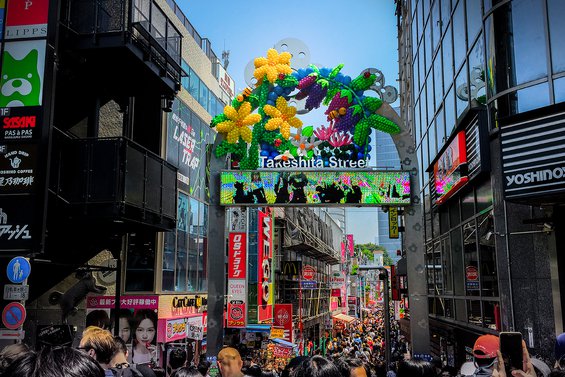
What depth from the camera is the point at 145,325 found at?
64.5ft

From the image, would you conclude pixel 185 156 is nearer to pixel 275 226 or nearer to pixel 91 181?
pixel 91 181

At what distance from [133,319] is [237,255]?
9404mm

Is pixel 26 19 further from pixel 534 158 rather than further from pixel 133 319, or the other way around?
pixel 534 158

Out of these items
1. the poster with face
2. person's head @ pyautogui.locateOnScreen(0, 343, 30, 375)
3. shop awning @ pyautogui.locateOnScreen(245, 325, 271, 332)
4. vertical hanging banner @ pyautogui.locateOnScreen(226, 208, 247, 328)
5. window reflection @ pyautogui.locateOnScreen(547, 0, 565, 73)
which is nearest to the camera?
person's head @ pyautogui.locateOnScreen(0, 343, 30, 375)

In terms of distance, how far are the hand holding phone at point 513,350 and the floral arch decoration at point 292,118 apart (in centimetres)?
1029

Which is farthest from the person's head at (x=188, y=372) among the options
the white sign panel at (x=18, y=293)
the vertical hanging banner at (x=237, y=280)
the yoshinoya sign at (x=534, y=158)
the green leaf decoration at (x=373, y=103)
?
the vertical hanging banner at (x=237, y=280)

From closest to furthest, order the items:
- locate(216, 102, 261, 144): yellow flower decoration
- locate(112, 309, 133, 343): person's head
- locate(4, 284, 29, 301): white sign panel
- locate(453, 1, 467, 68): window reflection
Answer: locate(4, 284, 29, 301): white sign panel → locate(216, 102, 261, 144): yellow flower decoration → locate(453, 1, 467, 68): window reflection → locate(112, 309, 133, 343): person's head

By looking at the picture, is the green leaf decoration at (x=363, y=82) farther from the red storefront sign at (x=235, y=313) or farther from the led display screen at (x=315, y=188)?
the red storefront sign at (x=235, y=313)

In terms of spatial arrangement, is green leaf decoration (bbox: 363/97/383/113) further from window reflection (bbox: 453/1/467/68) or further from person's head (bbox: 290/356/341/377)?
person's head (bbox: 290/356/341/377)

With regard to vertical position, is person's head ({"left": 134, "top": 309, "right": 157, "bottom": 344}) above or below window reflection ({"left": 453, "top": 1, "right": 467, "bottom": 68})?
below

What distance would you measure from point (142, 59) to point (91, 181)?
3722mm

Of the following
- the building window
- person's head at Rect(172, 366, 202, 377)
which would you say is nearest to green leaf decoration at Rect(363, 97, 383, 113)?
the building window

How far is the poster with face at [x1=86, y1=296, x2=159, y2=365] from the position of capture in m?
19.2

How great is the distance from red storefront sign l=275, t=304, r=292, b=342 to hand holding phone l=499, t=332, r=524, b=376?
27.7 metres
